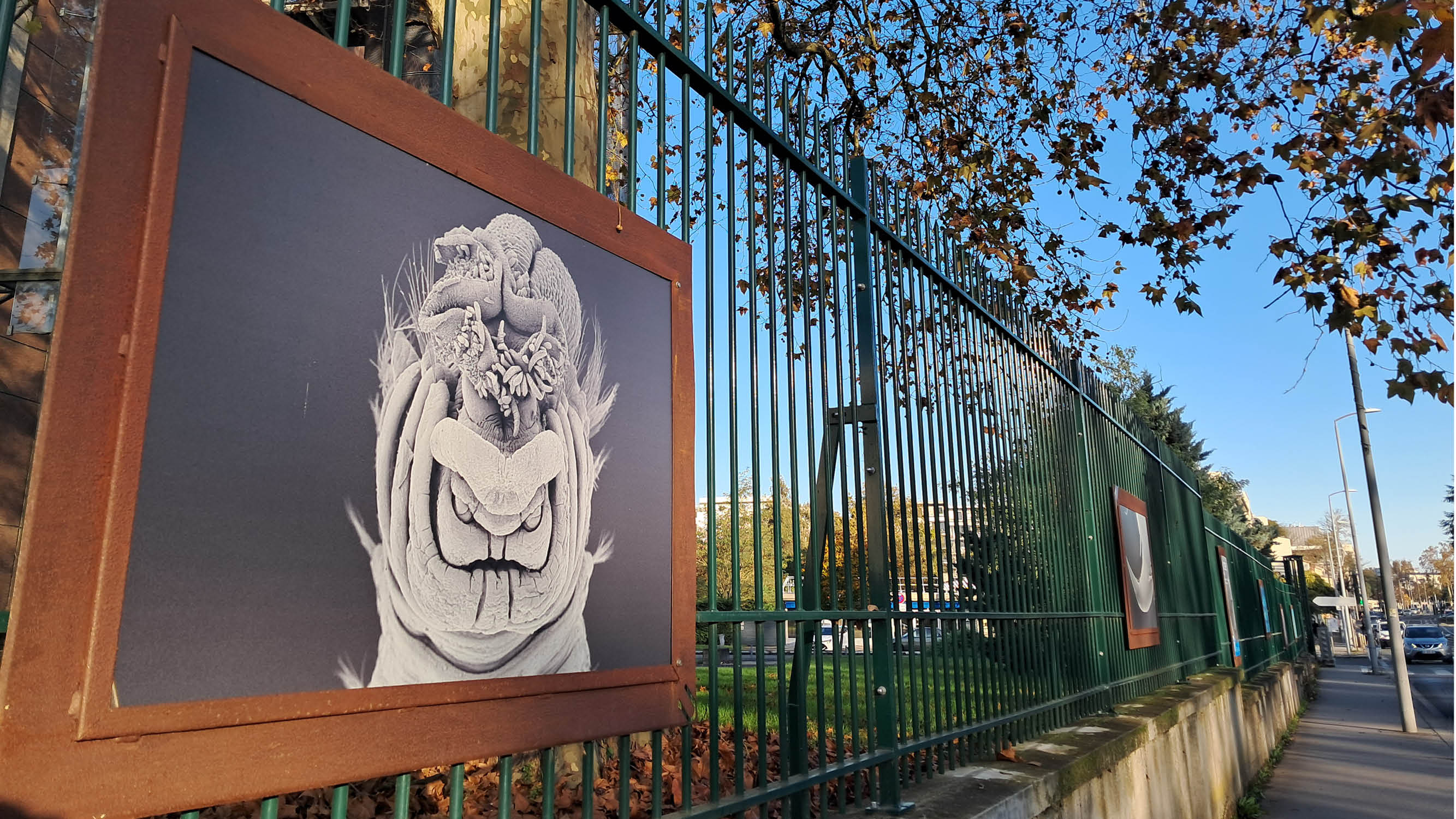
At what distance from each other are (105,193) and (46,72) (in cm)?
89

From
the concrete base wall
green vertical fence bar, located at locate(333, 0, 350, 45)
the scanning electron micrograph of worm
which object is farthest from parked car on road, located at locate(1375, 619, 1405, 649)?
green vertical fence bar, located at locate(333, 0, 350, 45)

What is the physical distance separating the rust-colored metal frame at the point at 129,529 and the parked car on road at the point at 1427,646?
4668 cm

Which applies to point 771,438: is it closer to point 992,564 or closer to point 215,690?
point 215,690

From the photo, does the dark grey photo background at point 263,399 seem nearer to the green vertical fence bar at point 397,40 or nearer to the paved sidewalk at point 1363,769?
the green vertical fence bar at point 397,40

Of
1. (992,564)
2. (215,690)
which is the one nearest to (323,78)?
(215,690)

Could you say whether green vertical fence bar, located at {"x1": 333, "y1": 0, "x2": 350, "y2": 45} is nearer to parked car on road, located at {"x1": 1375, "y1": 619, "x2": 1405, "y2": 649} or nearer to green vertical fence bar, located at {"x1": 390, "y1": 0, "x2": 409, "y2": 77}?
green vertical fence bar, located at {"x1": 390, "y1": 0, "x2": 409, "y2": 77}

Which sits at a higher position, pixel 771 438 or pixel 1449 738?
pixel 771 438

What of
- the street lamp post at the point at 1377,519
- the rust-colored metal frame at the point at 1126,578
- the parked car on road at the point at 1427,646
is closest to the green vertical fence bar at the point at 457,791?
the rust-colored metal frame at the point at 1126,578

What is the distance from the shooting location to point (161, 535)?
130cm

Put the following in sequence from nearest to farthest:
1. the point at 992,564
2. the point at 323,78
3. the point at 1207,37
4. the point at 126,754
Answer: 1. the point at 126,754
2. the point at 323,78
3. the point at 992,564
4. the point at 1207,37

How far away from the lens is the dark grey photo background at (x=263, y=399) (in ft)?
4.32

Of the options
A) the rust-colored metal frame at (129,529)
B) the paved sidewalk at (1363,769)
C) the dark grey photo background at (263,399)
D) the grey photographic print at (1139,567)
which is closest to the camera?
the rust-colored metal frame at (129,529)

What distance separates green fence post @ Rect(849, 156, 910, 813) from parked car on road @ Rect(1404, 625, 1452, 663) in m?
44.2

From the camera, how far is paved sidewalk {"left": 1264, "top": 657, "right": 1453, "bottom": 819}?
28.6ft
